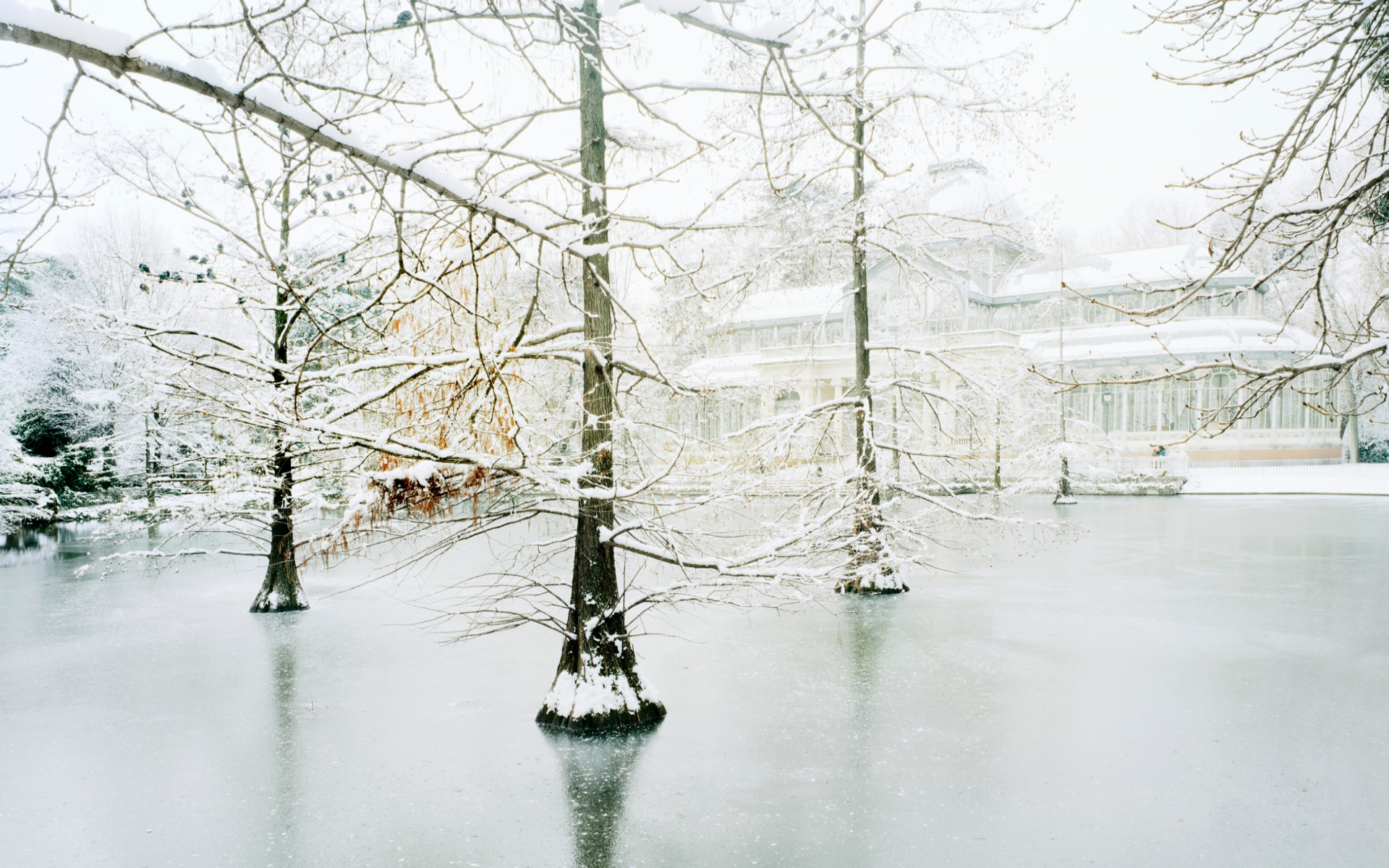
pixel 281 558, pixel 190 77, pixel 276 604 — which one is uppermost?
pixel 190 77

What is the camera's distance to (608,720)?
26.5 feet

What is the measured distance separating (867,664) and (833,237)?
6043 millimetres

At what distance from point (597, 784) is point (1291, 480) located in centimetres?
3385

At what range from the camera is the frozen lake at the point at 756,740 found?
6312mm

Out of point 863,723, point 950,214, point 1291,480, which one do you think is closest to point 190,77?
point 863,723

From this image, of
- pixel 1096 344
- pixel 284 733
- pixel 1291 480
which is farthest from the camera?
pixel 1096 344

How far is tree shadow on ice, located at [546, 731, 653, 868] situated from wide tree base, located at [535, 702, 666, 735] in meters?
0.06

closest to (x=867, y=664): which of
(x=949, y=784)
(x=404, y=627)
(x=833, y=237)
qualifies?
(x=949, y=784)

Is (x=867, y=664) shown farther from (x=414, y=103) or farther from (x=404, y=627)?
(x=414, y=103)

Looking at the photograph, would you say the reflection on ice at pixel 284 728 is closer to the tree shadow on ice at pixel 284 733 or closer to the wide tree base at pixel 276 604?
the tree shadow on ice at pixel 284 733

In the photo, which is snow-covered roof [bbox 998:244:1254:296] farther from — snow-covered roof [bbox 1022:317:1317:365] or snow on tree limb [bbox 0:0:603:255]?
snow on tree limb [bbox 0:0:603:255]

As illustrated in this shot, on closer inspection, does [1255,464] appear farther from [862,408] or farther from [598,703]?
[598,703]

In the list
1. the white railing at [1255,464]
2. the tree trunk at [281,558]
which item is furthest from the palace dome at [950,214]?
the white railing at [1255,464]

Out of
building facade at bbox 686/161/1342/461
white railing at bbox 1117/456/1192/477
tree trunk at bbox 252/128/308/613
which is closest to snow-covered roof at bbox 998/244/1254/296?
building facade at bbox 686/161/1342/461
